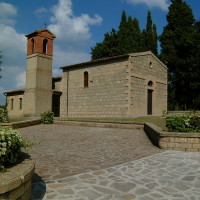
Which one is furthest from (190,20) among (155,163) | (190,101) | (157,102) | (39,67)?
(155,163)

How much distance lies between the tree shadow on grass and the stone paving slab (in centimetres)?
9

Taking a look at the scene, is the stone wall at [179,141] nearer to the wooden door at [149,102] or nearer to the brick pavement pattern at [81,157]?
the brick pavement pattern at [81,157]

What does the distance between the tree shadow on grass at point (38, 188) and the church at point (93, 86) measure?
599 inches

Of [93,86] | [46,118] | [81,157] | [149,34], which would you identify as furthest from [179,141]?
[149,34]

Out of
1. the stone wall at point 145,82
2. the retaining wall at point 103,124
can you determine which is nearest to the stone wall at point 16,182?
the retaining wall at point 103,124

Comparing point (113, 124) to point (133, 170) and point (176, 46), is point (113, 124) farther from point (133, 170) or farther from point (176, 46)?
point (176, 46)

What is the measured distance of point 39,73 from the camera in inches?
1000

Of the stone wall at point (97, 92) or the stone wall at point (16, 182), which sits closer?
the stone wall at point (16, 182)

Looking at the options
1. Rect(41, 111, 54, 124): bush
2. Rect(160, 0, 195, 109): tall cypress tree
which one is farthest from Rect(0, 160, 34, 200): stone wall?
Rect(160, 0, 195, 109): tall cypress tree

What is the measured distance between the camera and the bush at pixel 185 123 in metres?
8.34

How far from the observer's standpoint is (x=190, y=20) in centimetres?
3291

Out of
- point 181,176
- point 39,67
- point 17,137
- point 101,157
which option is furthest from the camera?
point 39,67

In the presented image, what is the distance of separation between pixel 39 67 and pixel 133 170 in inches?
873

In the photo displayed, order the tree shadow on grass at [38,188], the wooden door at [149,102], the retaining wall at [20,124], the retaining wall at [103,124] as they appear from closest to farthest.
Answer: the tree shadow on grass at [38,188], the retaining wall at [103,124], the retaining wall at [20,124], the wooden door at [149,102]
